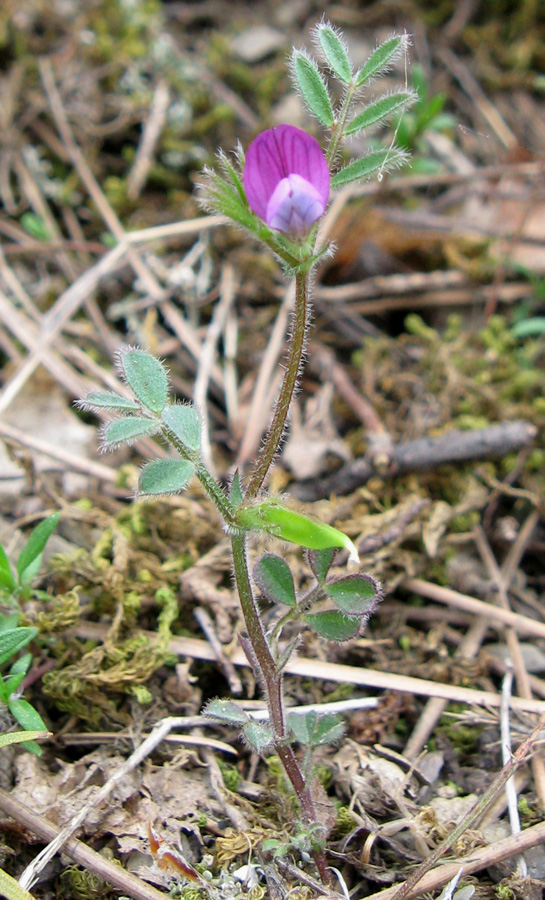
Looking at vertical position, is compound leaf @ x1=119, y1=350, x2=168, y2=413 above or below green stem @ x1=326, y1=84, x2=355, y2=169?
below

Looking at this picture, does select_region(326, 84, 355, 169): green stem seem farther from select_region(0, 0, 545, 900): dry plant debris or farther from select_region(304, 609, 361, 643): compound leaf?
select_region(0, 0, 545, 900): dry plant debris

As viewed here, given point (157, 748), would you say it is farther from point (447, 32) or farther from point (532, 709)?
point (447, 32)

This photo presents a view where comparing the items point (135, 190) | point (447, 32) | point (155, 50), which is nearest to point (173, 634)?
point (135, 190)

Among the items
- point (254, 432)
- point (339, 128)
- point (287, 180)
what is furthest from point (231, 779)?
point (339, 128)

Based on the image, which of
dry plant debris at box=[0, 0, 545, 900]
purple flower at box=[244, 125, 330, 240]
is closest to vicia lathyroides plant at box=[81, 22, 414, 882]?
purple flower at box=[244, 125, 330, 240]

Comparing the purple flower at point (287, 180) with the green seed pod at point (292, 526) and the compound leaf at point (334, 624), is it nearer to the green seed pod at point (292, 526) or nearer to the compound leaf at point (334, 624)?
the green seed pod at point (292, 526)

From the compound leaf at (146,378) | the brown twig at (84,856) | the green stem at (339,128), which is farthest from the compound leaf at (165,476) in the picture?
the brown twig at (84,856)

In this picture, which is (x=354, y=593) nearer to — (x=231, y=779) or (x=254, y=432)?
(x=231, y=779)
